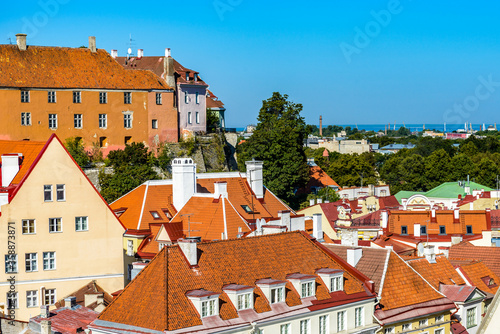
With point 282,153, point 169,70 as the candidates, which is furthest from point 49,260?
point 282,153

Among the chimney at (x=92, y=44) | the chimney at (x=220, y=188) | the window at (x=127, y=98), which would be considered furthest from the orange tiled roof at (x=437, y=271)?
the chimney at (x=92, y=44)

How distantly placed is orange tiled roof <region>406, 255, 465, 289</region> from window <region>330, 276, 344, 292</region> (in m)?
6.40

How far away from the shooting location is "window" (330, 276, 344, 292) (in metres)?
34.3

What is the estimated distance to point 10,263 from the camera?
41062 mm

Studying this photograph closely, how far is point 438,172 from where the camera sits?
119 meters

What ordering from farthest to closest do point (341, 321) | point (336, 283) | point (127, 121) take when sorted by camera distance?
1. point (127, 121)
2. point (336, 283)
3. point (341, 321)

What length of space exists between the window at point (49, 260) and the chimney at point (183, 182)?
12348 millimetres

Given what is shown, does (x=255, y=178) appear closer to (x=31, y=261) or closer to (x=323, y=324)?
(x=31, y=261)

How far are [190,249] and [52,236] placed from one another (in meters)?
12.5

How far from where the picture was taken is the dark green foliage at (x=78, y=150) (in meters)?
76.8

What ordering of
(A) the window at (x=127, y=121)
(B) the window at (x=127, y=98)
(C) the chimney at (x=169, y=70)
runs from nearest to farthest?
(B) the window at (x=127, y=98) → (A) the window at (x=127, y=121) → (C) the chimney at (x=169, y=70)

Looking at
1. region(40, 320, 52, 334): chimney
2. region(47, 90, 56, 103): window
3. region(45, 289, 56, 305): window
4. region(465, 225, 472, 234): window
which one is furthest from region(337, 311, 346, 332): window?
region(47, 90, 56, 103): window

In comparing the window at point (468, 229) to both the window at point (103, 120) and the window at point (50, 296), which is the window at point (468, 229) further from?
the window at point (103, 120)

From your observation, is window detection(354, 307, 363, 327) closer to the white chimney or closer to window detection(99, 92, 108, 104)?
the white chimney
